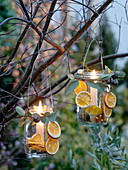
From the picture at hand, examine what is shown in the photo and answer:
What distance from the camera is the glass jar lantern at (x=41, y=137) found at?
122 centimetres

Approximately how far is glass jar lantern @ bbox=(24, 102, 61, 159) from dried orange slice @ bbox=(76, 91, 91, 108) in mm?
134

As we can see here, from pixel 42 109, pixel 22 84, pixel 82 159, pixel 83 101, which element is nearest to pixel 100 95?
pixel 83 101

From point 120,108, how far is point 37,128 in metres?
3.17

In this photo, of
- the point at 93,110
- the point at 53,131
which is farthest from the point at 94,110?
the point at 53,131

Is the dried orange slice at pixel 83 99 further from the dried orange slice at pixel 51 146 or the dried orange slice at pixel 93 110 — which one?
the dried orange slice at pixel 51 146

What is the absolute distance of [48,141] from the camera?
1226mm

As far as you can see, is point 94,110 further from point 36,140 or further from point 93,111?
point 36,140

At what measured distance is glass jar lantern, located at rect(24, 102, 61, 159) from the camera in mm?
1222

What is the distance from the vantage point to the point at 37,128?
1290 millimetres

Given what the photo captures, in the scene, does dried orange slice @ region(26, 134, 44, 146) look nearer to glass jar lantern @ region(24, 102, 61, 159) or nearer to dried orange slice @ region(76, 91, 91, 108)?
glass jar lantern @ region(24, 102, 61, 159)

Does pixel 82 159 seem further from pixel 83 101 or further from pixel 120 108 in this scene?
pixel 83 101

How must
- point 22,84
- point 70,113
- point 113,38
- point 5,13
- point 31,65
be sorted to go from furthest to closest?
1. point 113,38
2. point 70,113
3. point 5,13
4. point 22,84
5. point 31,65

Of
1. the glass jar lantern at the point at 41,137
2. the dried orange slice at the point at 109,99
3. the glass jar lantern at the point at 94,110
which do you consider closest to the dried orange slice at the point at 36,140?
the glass jar lantern at the point at 41,137

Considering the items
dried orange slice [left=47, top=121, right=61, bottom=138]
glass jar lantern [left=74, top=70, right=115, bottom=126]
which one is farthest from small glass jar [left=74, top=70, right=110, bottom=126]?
dried orange slice [left=47, top=121, right=61, bottom=138]
